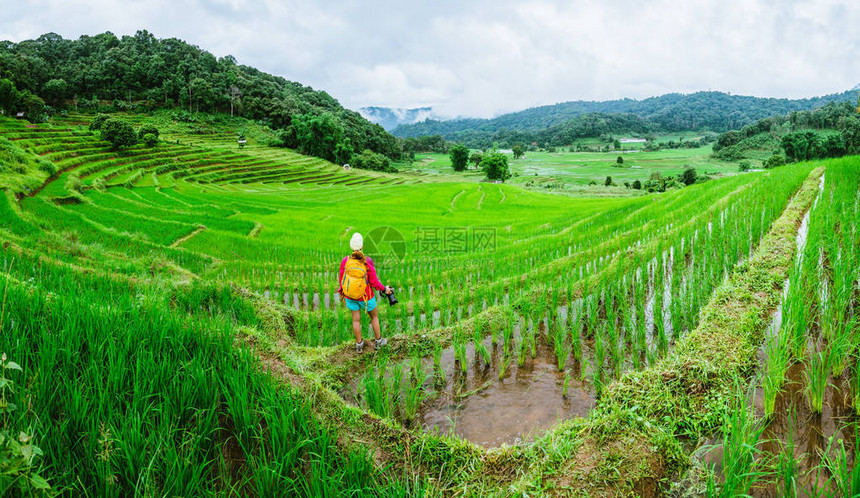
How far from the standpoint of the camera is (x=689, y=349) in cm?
311

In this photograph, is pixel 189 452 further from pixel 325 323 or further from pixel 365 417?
pixel 325 323

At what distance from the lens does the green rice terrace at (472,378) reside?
74.3 inches

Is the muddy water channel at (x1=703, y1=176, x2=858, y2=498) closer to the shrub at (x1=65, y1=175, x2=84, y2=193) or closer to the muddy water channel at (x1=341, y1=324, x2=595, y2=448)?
the muddy water channel at (x1=341, y1=324, x2=595, y2=448)

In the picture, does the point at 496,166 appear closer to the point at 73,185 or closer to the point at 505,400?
the point at 73,185

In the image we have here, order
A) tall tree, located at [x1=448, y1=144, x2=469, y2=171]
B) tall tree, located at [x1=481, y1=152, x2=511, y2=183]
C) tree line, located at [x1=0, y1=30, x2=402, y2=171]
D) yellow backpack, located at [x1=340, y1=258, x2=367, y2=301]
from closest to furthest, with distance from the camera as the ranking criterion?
1. yellow backpack, located at [x1=340, y1=258, x2=367, y2=301]
2. tall tree, located at [x1=481, y1=152, x2=511, y2=183]
3. tree line, located at [x1=0, y1=30, x2=402, y2=171]
4. tall tree, located at [x1=448, y1=144, x2=469, y2=171]

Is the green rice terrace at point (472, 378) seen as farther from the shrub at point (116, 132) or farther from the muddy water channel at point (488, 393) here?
the shrub at point (116, 132)

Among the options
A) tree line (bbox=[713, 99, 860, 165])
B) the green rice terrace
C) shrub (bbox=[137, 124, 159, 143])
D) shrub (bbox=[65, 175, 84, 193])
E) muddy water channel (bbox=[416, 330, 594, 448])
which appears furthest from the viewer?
tree line (bbox=[713, 99, 860, 165])

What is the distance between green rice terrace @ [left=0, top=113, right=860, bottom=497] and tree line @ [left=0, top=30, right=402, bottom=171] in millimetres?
59490

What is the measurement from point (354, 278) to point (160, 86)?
9012 cm

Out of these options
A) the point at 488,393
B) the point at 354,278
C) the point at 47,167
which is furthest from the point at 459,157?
the point at 488,393

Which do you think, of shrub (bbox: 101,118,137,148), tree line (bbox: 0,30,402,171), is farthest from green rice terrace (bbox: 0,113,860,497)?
tree line (bbox: 0,30,402,171)

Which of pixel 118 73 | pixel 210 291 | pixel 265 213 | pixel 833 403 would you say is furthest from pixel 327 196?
pixel 118 73

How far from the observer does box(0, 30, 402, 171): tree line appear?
58.3m

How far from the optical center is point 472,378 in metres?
3.68
